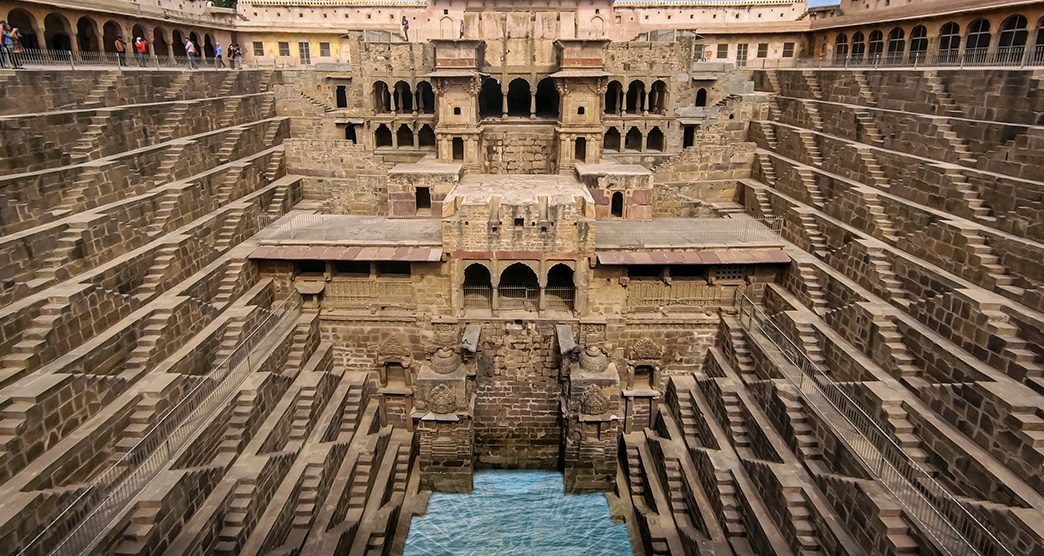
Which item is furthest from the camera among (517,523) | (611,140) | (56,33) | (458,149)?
(611,140)

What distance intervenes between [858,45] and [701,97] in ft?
46.0

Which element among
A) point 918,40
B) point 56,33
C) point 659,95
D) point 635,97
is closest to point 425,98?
point 635,97

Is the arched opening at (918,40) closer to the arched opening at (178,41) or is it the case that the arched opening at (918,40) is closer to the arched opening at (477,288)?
the arched opening at (477,288)

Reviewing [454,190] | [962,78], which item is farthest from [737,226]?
[454,190]

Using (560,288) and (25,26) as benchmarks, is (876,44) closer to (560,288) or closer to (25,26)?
(560,288)

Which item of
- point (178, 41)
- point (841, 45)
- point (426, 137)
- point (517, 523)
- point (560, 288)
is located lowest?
point (517, 523)

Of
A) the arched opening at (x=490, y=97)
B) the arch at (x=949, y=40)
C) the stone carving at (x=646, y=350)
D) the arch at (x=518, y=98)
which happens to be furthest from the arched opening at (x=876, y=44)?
the stone carving at (x=646, y=350)

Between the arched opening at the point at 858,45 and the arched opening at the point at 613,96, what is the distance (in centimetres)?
1770

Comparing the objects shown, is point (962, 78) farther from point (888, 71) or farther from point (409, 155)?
point (409, 155)

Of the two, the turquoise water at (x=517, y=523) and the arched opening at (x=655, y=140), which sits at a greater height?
the arched opening at (x=655, y=140)

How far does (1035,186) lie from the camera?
52.9ft

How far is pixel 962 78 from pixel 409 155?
24856mm

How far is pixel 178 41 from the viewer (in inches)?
1732

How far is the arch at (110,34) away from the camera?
3719 centimetres
